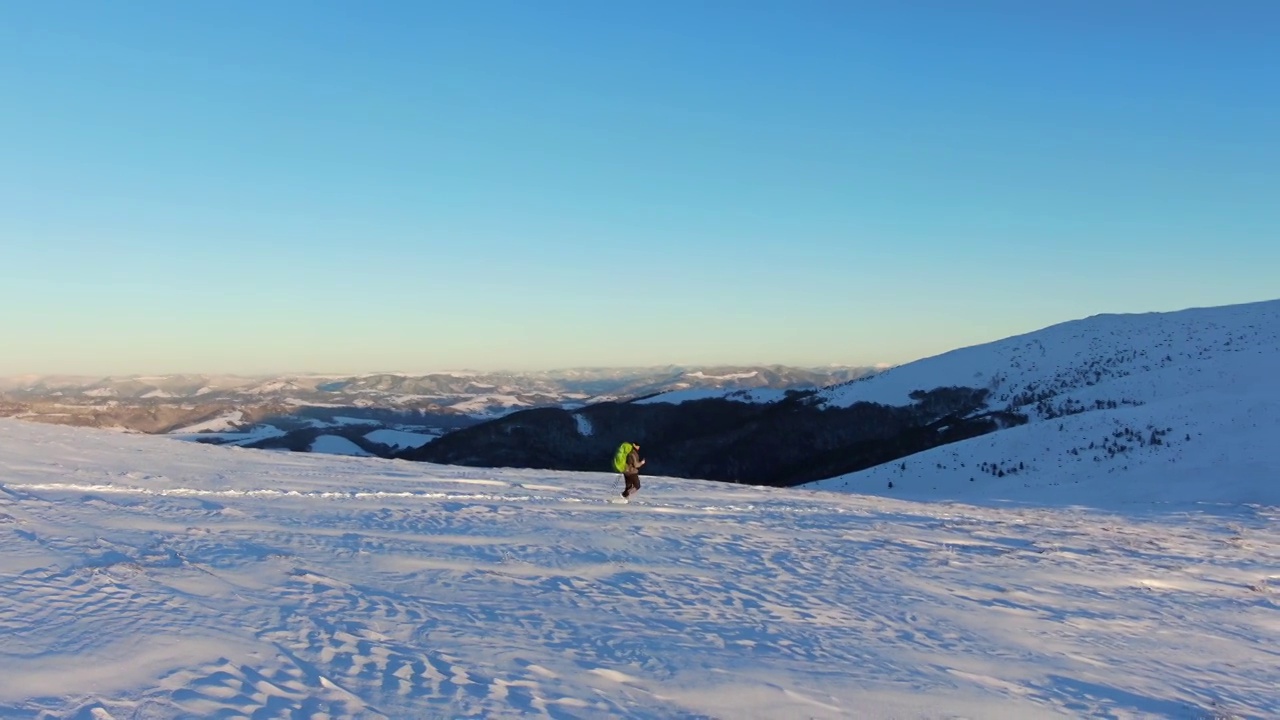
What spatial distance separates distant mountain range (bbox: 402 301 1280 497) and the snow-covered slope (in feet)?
0.41

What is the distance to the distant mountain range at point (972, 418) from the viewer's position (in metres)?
31.0

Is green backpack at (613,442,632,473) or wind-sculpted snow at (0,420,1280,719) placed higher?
green backpack at (613,442,632,473)

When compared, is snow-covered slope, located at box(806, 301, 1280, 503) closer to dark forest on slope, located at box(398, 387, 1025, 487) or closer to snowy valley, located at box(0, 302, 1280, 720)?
snowy valley, located at box(0, 302, 1280, 720)

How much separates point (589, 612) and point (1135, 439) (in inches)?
1142

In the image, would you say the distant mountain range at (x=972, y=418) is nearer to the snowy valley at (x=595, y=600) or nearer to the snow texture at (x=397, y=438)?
the snowy valley at (x=595, y=600)

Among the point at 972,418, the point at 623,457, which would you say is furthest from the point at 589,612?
the point at 972,418

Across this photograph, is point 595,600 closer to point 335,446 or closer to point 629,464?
point 629,464

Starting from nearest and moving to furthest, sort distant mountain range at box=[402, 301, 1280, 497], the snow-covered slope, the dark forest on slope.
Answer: the snow-covered slope → distant mountain range at box=[402, 301, 1280, 497] → the dark forest on slope

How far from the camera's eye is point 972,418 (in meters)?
54.8

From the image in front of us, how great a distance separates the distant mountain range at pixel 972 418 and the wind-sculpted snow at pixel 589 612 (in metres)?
16.4

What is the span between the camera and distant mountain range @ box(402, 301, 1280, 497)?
102 ft

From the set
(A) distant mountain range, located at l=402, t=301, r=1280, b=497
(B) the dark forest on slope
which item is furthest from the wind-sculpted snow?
(B) the dark forest on slope

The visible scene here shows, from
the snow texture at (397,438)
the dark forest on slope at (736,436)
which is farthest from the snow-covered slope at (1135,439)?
the snow texture at (397,438)

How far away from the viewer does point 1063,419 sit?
35.7 meters
